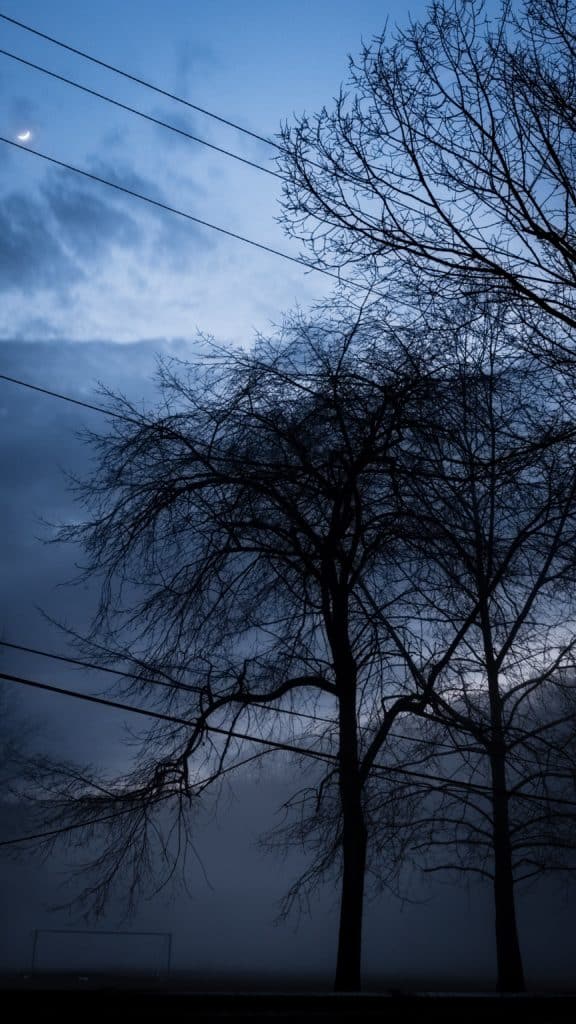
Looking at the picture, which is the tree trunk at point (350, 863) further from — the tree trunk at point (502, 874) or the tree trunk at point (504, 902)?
the tree trunk at point (504, 902)

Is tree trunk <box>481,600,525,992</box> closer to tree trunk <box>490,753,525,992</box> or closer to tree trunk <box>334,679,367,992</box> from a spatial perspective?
tree trunk <box>490,753,525,992</box>

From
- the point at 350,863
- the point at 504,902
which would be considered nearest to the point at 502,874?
the point at 504,902

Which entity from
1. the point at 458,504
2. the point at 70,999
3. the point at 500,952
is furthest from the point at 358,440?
the point at 500,952

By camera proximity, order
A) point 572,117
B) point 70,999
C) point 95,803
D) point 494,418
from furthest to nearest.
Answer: point 95,803 < point 494,418 < point 572,117 < point 70,999

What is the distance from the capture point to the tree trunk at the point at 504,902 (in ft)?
54.2

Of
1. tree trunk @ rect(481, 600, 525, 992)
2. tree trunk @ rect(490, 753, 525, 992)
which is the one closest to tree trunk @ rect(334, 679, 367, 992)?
tree trunk @ rect(481, 600, 525, 992)

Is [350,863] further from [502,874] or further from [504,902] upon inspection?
[502,874]

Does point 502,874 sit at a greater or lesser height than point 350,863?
greater

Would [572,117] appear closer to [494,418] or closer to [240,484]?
[494,418]

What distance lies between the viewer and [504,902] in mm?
17578

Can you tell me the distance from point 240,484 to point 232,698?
8.69 ft

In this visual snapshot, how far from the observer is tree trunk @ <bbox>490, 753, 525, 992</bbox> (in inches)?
651

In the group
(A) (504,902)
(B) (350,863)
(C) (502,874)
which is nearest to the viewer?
(B) (350,863)

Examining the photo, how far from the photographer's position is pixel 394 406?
38.2ft
